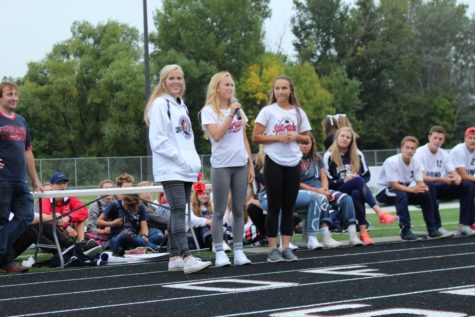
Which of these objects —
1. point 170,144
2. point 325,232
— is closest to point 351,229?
point 325,232

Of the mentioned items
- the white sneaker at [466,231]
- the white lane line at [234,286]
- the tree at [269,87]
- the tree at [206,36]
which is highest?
the tree at [206,36]

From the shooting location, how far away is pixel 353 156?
466 inches

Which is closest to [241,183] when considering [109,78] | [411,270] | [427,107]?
[411,270]

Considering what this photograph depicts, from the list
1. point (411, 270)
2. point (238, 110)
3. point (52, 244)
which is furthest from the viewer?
point (52, 244)

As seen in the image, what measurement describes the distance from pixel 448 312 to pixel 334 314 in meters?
0.68

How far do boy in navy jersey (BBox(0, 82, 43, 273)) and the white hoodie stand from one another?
149 centimetres

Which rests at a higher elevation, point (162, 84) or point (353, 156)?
point (162, 84)

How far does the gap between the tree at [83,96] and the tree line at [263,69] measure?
0.07 metres

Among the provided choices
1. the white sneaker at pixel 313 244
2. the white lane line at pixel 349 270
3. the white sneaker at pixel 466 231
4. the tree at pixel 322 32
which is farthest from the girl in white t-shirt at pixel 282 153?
the tree at pixel 322 32

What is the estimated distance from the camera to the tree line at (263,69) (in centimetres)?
6003

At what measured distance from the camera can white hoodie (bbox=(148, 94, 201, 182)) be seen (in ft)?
28.3

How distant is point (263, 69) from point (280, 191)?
57968 mm

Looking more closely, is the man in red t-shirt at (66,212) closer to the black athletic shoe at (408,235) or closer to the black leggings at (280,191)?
the black leggings at (280,191)

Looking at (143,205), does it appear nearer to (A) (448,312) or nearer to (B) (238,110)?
(B) (238,110)
